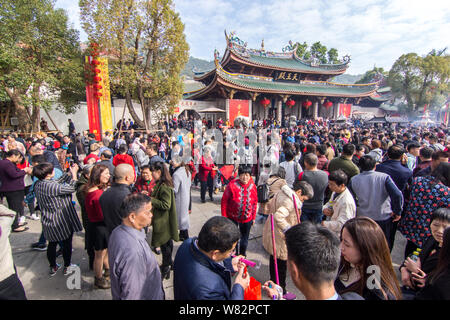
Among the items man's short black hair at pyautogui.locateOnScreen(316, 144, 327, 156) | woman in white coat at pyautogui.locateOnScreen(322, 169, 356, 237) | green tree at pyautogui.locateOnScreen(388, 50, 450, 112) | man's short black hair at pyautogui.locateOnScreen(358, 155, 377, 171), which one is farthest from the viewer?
green tree at pyautogui.locateOnScreen(388, 50, 450, 112)

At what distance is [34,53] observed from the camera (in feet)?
31.4

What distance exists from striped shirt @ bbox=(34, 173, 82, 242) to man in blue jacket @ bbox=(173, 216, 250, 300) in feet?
6.90

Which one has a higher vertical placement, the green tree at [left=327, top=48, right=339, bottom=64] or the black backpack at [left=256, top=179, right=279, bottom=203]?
the green tree at [left=327, top=48, right=339, bottom=64]

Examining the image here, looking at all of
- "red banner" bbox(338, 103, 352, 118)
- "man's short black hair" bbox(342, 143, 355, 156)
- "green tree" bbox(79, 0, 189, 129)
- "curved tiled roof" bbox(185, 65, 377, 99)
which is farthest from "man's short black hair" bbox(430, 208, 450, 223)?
"red banner" bbox(338, 103, 352, 118)

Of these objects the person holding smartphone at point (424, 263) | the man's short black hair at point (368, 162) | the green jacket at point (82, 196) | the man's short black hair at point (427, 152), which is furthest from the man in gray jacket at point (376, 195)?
the green jacket at point (82, 196)

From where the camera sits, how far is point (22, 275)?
Answer: 288 cm

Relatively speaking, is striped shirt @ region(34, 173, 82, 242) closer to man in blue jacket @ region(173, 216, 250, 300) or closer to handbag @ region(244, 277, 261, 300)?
man in blue jacket @ region(173, 216, 250, 300)


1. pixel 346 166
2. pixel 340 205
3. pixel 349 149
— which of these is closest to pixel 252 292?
pixel 340 205

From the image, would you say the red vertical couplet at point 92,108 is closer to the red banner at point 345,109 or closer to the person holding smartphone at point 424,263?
the person holding smartphone at point 424,263

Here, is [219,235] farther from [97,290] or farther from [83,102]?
[83,102]

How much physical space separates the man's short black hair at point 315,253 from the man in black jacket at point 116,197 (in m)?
1.94

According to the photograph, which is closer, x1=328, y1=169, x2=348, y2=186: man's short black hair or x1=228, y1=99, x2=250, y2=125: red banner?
x1=328, y1=169, x2=348, y2=186: man's short black hair

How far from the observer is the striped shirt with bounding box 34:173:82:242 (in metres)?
2.63

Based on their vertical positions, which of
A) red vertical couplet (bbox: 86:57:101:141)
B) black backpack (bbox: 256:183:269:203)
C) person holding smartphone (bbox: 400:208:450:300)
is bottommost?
person holding smartphone (bbox: 400:208:450:300)
